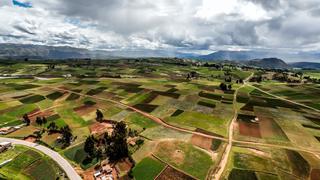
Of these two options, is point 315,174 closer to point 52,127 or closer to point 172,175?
point 172,175

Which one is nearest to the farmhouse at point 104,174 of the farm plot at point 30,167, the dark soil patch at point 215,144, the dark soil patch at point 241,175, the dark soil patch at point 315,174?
the farm plot at point 30,167

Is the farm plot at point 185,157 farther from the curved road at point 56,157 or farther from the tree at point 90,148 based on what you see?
the curved road at point 56,157

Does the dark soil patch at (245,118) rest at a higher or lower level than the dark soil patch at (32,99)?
higher

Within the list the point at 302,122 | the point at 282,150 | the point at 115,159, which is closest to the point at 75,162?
the point at 115,159

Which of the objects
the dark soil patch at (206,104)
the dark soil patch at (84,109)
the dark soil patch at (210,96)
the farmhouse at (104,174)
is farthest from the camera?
the dark soil patch at (210,96)

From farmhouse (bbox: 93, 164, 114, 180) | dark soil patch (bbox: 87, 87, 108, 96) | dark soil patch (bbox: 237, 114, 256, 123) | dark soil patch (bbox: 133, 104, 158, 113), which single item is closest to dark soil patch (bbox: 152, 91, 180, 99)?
dark soil patch (bbox: 133, 104, 158, 113)

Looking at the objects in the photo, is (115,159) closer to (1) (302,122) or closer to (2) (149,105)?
(2) (149,105)
